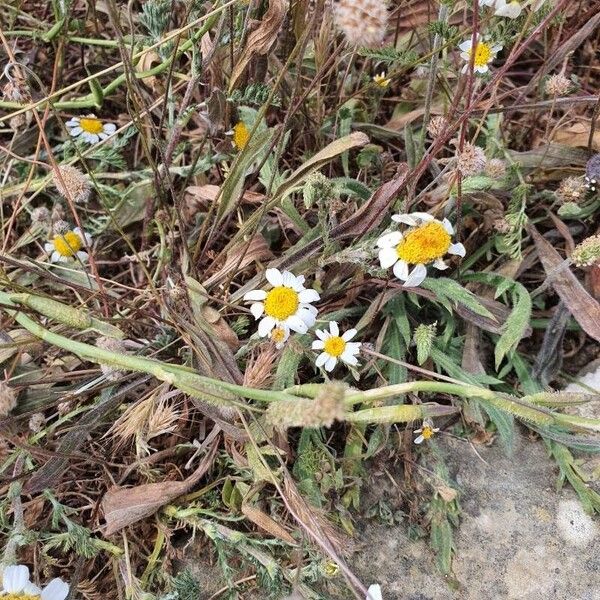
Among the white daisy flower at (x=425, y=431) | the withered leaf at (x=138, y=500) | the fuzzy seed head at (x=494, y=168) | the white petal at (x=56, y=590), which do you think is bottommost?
the white petal at (x=56, y=590)

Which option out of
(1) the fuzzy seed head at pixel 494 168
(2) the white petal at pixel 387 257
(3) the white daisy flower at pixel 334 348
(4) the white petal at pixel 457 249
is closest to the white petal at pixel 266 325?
(3) the white daisy flower at pixel 334 348

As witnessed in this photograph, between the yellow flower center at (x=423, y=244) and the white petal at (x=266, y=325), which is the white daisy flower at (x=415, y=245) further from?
the white petal at (x=266, y=325)

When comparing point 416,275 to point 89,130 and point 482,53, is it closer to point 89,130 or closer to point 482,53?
point 482,53

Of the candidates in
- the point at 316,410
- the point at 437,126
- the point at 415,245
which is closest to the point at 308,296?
the point at 415,245

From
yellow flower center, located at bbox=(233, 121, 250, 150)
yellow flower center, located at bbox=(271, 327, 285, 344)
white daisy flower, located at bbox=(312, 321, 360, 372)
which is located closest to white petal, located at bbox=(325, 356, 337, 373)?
white daisy flower, located at bbox=(312, 321, 360, 372)

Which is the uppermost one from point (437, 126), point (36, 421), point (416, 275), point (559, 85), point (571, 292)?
point (559, 85)

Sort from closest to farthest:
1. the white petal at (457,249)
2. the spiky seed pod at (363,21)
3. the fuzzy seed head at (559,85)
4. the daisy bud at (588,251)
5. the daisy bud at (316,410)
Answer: the daisy bud at (316,410), the spiky seed pod at (363,21), the daisy bud at (588,251), the white petal at (457,249), the fuzzy seed head at (559,85)
